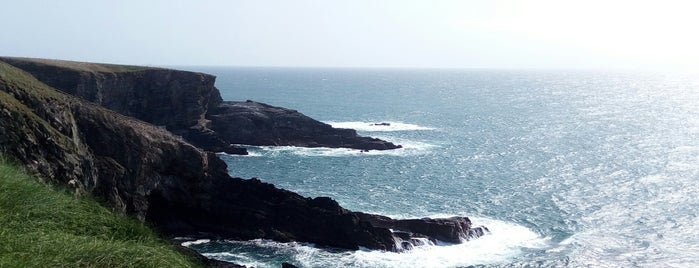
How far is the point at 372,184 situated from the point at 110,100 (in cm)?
3382

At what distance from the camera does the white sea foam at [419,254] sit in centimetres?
4169

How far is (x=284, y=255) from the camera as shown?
42.5 metres

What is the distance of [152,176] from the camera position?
4256cm

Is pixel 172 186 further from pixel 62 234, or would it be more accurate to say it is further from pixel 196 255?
pixel 62 234

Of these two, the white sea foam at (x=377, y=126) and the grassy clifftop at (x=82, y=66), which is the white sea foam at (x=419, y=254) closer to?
the grassy clifftop at (x=82, y=66)

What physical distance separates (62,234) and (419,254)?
36.5 meters

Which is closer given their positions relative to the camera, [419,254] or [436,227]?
[419,254]

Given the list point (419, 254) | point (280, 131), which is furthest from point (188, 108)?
point (419, 254)

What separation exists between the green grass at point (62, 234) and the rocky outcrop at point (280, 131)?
7925 cm

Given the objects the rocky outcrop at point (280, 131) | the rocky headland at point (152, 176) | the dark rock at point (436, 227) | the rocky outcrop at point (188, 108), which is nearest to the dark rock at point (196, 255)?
the rocky headland at point (152, 176)

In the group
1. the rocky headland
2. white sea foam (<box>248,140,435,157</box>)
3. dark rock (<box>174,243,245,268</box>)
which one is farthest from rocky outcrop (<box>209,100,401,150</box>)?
dark rock (<box>174,243,245,268</box>)

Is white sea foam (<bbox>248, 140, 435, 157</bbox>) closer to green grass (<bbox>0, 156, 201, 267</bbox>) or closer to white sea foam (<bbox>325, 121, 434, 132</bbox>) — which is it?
white sea foam (<bbox>325, 121, 434, 132</bbox>)

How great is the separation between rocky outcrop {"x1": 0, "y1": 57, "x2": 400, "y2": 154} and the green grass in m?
60.6

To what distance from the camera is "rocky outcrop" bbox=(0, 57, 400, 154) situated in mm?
70812
